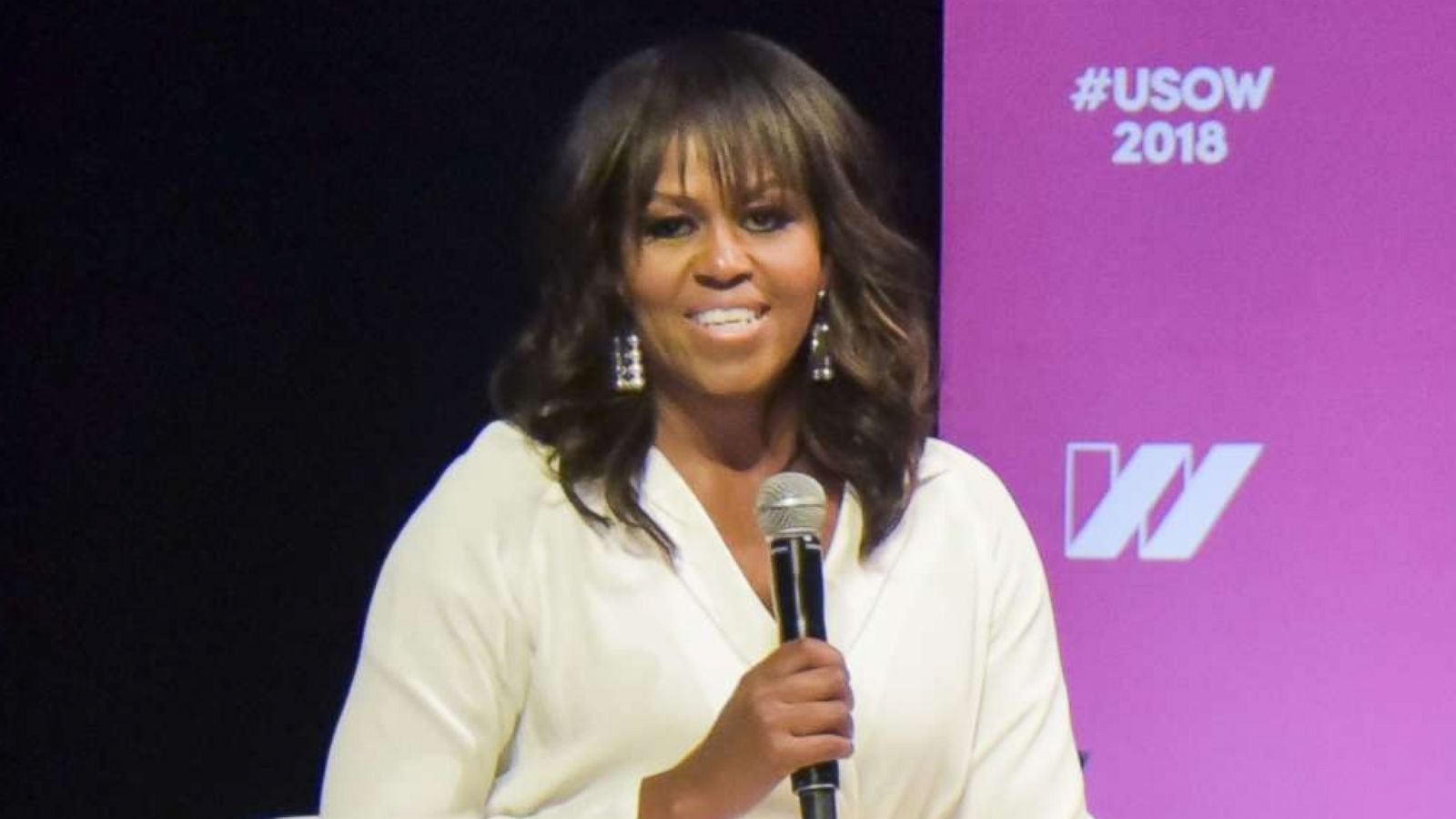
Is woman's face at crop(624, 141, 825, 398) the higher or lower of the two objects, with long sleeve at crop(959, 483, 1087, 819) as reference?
higher

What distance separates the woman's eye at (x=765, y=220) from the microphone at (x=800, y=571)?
0.27 metres

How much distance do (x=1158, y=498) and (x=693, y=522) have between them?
1280 mm

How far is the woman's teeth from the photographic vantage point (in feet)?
6.63

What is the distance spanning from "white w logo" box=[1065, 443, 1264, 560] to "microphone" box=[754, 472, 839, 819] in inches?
57.4

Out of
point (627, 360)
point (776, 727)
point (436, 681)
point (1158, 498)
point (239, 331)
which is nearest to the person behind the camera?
point (776, 727)

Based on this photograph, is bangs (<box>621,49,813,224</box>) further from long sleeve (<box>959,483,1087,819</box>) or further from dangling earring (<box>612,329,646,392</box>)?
long sleeve (<box>959,483,1087,819</box>)

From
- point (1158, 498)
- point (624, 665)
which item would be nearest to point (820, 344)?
point (624, 665)

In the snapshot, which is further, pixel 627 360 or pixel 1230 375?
pixel 1230 375

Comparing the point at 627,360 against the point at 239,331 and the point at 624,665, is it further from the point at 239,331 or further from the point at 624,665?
the point at 239,331

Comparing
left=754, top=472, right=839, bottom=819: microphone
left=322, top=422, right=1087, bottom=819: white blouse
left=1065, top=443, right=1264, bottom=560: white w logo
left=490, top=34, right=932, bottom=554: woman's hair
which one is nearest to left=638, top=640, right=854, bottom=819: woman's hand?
left=754, top=472, right=839, bottom=819: microphone

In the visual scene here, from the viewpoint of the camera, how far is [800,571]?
1.75 m

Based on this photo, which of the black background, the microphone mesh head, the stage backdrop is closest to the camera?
the microphone mesh head

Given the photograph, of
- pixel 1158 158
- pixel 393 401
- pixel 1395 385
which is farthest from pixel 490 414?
pixel 1395 385

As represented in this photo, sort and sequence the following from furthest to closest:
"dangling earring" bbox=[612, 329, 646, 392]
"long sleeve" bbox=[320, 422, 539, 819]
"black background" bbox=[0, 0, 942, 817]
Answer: "black background" bbox=[0, 0, 942, 817], "dangling earring" bbox=[612, 329, 646, 392], "long sleeve" bbox=[320, 422, 539, 819]
